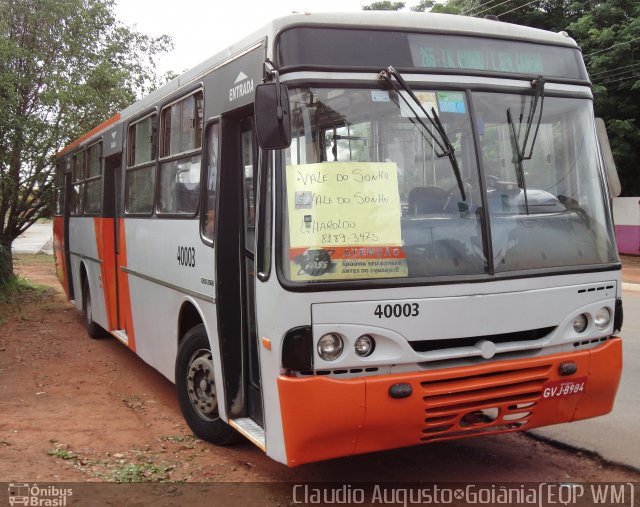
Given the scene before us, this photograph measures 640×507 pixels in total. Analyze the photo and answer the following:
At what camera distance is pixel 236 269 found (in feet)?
15.7

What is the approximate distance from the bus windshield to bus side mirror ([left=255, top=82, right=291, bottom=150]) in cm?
17

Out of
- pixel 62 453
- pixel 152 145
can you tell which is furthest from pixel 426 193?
pixel 152 145

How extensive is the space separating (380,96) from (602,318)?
197 centimetres

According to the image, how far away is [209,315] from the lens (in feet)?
16.3

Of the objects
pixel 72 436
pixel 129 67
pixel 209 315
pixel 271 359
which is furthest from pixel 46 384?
pixel 129 67

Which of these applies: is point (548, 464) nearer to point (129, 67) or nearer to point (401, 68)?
point (401, 68)

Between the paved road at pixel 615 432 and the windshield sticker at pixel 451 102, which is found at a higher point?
the windshield sticker at pixel 451 102

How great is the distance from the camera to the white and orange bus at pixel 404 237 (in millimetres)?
3758

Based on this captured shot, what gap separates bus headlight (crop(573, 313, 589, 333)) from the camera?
4.30 meters

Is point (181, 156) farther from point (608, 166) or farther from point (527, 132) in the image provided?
point (608, 166)

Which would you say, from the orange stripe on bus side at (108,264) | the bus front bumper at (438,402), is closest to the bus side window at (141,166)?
the orange stripe on bus side at (108,264)
